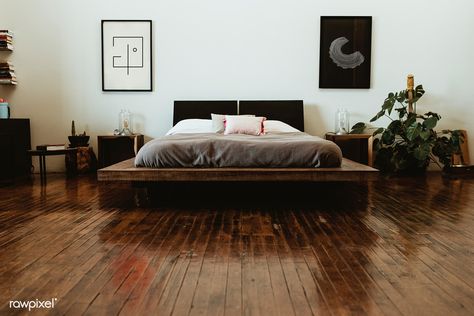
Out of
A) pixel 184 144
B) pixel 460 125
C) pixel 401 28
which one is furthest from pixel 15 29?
pixel 460 125

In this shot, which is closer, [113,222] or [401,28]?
[113,222]

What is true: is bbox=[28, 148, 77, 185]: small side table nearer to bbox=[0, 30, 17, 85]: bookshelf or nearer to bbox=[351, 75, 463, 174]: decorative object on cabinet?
bbox=[0, 30, 17, 85]: bookshelf

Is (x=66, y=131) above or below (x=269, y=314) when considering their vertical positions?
above

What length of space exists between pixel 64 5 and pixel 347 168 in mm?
4384

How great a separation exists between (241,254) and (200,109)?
359 cm

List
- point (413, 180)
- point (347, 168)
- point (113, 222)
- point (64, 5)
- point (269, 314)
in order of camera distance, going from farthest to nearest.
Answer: point (64, 5)
point (413, 180)
point (347, 168)
point (113, 222)
point (269, 314)

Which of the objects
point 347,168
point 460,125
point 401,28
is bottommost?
point 347,168

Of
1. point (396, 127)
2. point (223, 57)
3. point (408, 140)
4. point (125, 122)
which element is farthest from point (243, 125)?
point (408, 140)

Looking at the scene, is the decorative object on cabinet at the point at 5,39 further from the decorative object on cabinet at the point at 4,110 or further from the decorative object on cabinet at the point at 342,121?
the decorative object on cabinet at the point at 342,121

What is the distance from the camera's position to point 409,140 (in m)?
5.03

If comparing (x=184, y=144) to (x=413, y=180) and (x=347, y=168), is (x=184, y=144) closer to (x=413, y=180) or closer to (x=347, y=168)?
(x=347, y=168)

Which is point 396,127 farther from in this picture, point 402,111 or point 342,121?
point 342,121

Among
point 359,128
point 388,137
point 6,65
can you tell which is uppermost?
point 6,65

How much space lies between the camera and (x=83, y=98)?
18.4 feet
